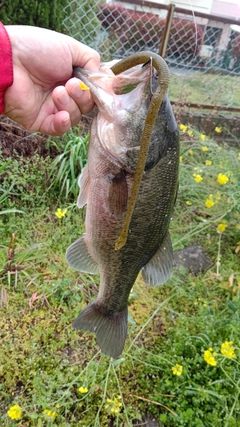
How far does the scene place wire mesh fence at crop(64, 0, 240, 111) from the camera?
14.9 ft

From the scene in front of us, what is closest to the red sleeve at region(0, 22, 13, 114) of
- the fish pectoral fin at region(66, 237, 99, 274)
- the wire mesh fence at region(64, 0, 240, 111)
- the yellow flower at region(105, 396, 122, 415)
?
the fish pectoral fin at region(66, 237, 99, 274)

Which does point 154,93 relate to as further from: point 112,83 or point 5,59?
point 5,59

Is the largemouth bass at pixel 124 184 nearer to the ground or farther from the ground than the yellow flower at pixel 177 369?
farther from the ground

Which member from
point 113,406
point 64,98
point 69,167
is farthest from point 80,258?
point 69,167

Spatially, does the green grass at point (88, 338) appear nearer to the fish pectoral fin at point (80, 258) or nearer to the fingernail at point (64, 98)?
the fish pectoral fin at point (80, 258)

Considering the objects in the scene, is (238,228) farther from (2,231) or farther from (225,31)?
(225,31)

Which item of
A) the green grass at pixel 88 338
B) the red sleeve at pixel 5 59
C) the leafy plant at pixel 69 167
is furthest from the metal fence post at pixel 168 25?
the red sleeve at pixel 5 59

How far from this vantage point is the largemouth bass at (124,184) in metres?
1.22

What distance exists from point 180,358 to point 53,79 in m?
1.73

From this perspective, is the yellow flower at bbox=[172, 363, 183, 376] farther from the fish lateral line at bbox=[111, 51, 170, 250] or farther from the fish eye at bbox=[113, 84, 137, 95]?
the fish eye at bbox=[113, 84, 137, 95]

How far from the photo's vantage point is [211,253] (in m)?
3.39

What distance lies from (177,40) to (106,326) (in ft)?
13.9

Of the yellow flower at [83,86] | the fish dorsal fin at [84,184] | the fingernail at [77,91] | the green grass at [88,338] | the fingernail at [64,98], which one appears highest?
the yellow flower at [83,86]

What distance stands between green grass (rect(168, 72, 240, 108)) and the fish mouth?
381 cm
